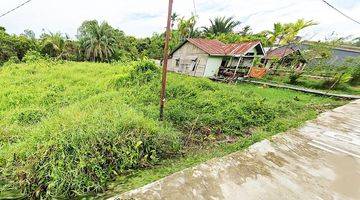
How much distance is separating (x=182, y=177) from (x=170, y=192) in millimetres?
346

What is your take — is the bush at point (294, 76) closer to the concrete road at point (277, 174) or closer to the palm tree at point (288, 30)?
the palm tree at point (288, 30)

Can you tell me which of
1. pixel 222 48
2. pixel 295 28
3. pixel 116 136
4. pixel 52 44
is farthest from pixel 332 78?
pixel 52 44

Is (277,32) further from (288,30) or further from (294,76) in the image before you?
(294,76)

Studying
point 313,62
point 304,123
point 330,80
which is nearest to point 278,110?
point 304,123

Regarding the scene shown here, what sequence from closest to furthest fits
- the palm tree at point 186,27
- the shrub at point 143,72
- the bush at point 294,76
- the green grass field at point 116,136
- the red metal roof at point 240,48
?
the green grass field at point 116,136
the shrub at point 143,72
the bush at point 294,76
the red metal roof at point 240,48
the palm tree at point 186,27

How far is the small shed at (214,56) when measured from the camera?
15087 mm

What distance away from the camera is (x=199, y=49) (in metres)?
15.9

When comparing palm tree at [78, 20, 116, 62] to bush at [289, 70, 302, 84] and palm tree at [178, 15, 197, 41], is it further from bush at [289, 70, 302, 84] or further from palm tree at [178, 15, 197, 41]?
bush at [289, 70, 302, 84]

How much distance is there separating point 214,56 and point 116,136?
509 inches

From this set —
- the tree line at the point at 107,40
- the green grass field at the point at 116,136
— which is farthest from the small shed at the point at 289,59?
the green grass field at the point at 116,136

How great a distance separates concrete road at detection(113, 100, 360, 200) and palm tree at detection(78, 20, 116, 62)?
18560 millimetres

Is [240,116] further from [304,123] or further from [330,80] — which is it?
[330,80]

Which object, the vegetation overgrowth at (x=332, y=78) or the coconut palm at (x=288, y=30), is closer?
the vegetation overgrowth at (x=332, y=78)

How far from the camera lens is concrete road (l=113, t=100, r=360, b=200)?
277 centimetres
